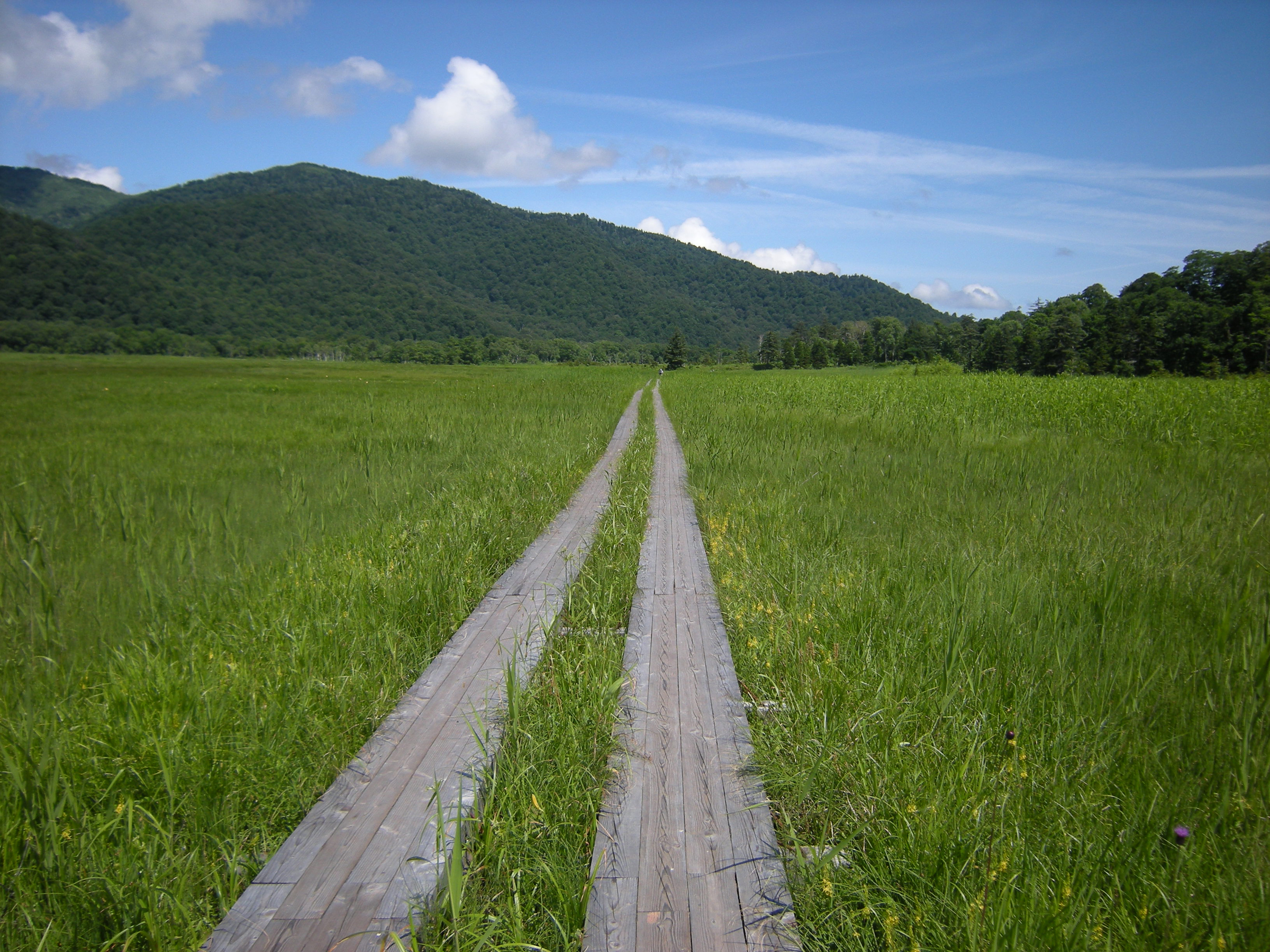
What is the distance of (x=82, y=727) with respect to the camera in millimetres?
2504

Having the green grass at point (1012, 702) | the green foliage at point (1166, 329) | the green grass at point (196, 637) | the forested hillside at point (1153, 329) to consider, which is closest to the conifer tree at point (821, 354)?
the forested hillside at point (1153, 329)

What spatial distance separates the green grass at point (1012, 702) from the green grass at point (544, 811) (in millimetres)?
684

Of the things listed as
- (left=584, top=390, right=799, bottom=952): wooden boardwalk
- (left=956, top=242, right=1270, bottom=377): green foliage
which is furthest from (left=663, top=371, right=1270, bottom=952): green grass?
(left=956, top=242, right=1270, bottom=377): green foliage

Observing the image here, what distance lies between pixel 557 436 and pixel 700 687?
28.6 ft

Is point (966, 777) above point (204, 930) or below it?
above

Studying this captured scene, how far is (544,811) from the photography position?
2.05 metres

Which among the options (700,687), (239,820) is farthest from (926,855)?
(239,820)

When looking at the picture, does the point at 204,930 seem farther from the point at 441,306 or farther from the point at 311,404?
the point at 441,306

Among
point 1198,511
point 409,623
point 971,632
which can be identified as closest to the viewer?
point 971,632

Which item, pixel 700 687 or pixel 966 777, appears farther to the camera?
pixel 700 687

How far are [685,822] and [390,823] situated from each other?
0.97 meters

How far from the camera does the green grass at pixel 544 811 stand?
65.6 inches

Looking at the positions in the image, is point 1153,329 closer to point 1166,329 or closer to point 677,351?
point 1166,329

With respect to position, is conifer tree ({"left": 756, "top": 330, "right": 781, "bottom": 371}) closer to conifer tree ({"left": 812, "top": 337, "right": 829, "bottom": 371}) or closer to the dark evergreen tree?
the dark evergreen tree
